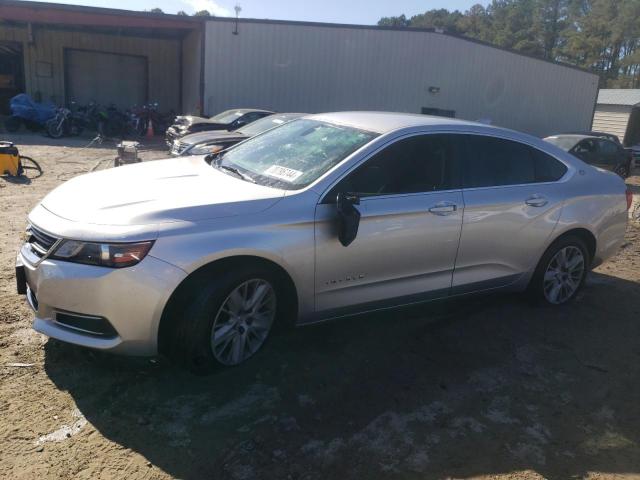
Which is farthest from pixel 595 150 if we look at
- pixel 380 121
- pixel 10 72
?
pixel 10 72

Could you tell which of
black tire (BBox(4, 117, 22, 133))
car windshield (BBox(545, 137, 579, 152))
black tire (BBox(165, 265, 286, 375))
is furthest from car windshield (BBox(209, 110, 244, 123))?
black tire (BBox(165, 265, 286, 375))

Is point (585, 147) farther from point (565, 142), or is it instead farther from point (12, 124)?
point (12, 124)

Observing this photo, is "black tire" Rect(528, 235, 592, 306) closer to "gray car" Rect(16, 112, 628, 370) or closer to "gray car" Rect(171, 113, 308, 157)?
"gray car" Rect(16, 112, 628, 370)

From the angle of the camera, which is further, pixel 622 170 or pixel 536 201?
pixel 622 170

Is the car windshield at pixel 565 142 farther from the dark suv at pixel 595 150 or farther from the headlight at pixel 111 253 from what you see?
the headlight at pixel 111 253

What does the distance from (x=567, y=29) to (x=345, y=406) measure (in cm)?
8025

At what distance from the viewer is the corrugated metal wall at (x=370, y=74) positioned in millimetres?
19250

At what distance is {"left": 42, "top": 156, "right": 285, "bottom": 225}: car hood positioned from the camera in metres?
3.15

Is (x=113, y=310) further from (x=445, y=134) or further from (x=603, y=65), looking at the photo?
(x=603, y=65)

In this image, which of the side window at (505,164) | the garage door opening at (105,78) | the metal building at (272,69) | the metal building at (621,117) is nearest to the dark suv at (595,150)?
the metal building at (272,69)

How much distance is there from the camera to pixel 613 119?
109 feet

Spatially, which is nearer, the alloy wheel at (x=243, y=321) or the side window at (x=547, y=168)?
the alloy wheel at (x=243, y=321)

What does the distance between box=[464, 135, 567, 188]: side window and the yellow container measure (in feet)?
26.1

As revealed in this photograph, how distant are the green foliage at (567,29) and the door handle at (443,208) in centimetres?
5276
